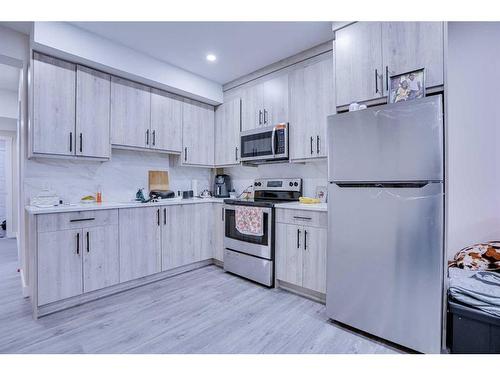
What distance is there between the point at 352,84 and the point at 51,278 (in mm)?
3000

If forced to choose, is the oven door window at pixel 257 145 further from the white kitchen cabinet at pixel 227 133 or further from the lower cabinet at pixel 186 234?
the lower cabinet at pixel 186 234

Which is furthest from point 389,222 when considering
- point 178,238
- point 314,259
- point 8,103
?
point 8,103

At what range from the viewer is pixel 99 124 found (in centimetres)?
268

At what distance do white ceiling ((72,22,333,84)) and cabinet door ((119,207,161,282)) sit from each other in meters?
1.71

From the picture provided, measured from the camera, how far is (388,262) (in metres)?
1.73

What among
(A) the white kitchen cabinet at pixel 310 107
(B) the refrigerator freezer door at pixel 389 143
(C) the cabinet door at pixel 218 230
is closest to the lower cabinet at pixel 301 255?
(B) the refrigerator freezer door at pixel 389 143

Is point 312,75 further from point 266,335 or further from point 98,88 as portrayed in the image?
point 266,335

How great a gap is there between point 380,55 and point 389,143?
785 mm

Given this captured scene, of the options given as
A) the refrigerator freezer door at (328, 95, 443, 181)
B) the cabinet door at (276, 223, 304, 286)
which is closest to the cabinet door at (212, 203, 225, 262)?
the cabinet door at (276, 223, 304, 286)

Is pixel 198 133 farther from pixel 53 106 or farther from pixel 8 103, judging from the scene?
pixel 8 103

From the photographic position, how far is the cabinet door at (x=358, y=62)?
6.61 ft

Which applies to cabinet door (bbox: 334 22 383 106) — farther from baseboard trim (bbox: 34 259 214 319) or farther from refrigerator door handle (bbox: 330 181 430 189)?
baseboard trim (bbox: 34 259 214 319)

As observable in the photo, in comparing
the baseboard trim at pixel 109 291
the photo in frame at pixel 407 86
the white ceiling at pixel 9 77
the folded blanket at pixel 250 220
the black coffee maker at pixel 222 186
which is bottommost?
the baseboard trim at pixel 109 291

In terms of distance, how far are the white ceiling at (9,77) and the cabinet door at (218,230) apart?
321 cm
